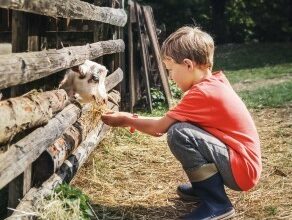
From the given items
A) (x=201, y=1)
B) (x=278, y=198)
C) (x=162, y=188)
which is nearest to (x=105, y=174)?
(x=162, y=188)

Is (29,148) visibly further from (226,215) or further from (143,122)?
(226,215)

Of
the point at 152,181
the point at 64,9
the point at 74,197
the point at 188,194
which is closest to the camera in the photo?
the point at 74,197

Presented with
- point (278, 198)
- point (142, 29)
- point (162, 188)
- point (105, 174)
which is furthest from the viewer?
point (142, 29)

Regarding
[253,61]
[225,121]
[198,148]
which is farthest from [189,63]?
[253,61]

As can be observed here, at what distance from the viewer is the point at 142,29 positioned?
902 cm

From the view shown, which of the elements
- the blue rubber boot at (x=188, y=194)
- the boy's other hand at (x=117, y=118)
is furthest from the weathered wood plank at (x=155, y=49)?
the boy's other hand at (x=117, y=118)

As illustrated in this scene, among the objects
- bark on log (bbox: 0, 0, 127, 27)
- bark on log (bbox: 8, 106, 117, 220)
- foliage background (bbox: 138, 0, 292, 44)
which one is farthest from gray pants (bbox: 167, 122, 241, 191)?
foliage background (bbox: 138, 0, 292, 44)

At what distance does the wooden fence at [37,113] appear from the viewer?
2.75m

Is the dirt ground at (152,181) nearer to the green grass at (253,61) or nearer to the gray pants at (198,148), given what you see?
the gray pants at (198,148)

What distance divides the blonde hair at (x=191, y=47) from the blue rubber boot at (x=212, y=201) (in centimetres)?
80

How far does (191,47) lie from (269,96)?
21.4ft

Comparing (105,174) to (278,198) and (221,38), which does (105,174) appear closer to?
(278,198)

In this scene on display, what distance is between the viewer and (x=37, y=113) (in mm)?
3107

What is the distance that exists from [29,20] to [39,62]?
418 millimetres
